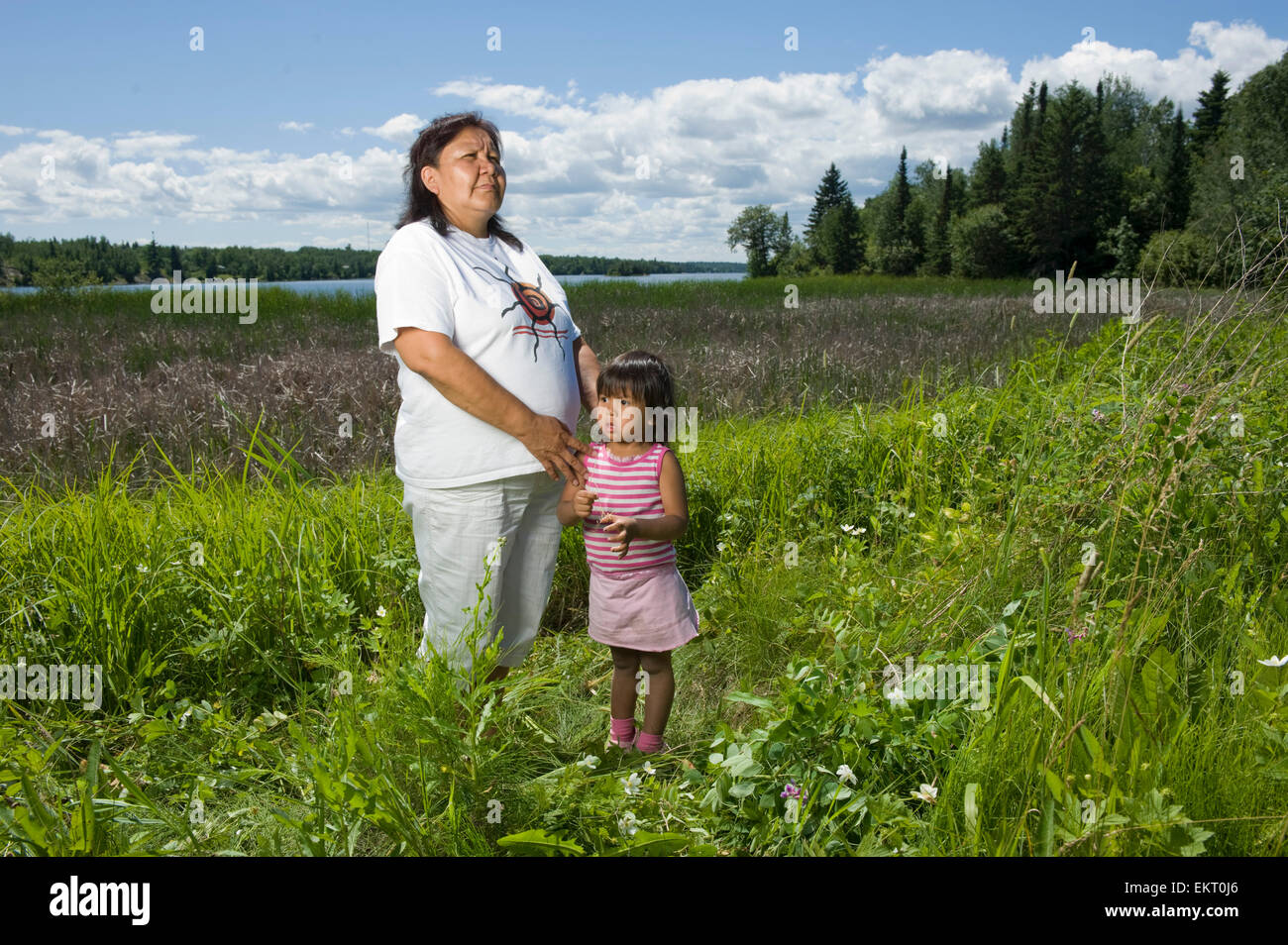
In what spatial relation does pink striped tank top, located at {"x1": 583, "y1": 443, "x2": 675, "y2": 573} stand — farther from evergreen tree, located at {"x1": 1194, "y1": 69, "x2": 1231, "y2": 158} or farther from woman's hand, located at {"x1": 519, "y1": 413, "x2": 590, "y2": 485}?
evergreen tree, located at {"x1": 1194, "y1": 69, "x2": 1231, "y2": 158}

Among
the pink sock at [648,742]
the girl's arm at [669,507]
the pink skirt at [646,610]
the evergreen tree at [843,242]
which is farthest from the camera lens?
the evergreen tree at [843,242]

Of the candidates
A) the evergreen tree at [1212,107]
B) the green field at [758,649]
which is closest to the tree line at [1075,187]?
the evergreen tree at [1212,107]

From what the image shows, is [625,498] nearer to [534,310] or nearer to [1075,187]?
[534,310]

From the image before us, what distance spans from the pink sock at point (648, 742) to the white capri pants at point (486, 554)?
1.66 feet

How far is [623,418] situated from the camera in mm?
2500

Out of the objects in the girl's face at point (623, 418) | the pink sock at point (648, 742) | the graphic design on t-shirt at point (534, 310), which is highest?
the graphic design on t-shirt at point (534, 310)

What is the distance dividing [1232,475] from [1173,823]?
2.01m

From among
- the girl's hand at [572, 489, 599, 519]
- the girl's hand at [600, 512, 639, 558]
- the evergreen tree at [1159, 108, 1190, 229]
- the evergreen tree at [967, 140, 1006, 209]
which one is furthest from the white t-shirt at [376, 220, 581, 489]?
the evergreen tree at [967, 140, 1006, 209]

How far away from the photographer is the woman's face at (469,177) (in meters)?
2.63

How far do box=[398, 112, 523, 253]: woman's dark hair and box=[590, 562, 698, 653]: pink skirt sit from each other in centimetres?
121

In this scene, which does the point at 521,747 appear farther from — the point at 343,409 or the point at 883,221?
the point at 883,221

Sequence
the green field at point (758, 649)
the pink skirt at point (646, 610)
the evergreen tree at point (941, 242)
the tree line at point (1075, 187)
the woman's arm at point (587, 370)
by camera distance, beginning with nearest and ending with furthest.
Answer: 1. the green field at point (758, 649)
2. the pink skirt at point (646, 610)
3. the woman's arm at point (587, 370)
4. the tree line at point (1075, 187)
5. the evergreen tree at point (941, 242)

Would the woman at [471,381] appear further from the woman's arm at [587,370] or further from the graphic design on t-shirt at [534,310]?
the woman's arm at [587,370]

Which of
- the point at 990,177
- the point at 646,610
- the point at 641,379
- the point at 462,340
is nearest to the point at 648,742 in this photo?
the point at 646,610
